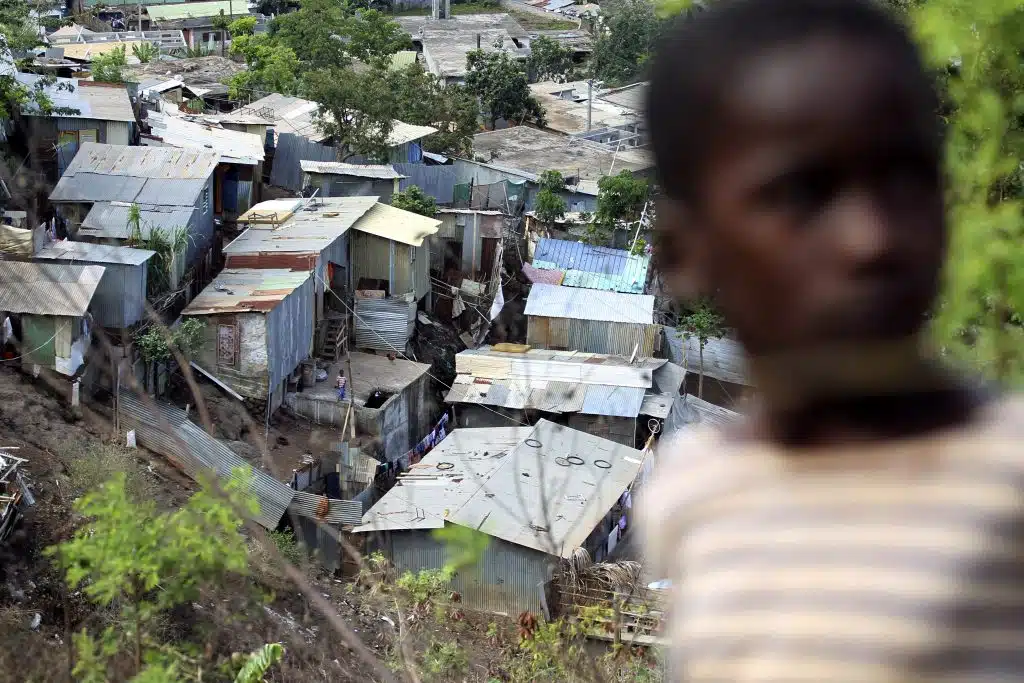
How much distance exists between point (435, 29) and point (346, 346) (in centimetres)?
2794

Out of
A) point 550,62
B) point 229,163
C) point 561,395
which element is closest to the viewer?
point 561,395

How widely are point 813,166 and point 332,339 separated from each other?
50.1 feet

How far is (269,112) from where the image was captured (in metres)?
24.0

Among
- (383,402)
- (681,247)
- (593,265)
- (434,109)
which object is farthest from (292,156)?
(681,247)

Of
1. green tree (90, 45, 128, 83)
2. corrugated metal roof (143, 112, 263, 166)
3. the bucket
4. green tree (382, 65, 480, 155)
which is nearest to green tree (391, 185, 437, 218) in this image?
corrugated metal roof (143, 112, 263, 166)

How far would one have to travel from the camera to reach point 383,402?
14.1 meters

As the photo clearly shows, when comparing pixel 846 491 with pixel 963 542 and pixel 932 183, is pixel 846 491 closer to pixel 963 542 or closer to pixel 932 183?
pixel 963 542

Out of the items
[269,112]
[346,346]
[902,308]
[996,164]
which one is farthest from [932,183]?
[269,112]

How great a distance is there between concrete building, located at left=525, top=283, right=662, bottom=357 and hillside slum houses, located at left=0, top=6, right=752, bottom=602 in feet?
0.12

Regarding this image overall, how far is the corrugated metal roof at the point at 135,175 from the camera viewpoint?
1514cm

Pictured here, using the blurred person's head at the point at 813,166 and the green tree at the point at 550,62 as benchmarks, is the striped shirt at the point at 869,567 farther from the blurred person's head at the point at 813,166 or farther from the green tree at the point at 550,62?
the green tree at the point at 550,62

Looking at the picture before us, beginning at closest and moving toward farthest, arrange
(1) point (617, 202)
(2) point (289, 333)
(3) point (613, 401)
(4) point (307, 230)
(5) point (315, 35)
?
(2) point (289, 333) → (3) point (613, 401) → (4) point (307, 230) → (1) point (617, 202) → (5) point (315, 35)

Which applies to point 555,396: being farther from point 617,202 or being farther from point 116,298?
point 116,298

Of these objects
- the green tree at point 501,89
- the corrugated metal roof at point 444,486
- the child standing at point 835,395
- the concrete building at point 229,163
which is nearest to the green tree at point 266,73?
the green tree at point 501,89
